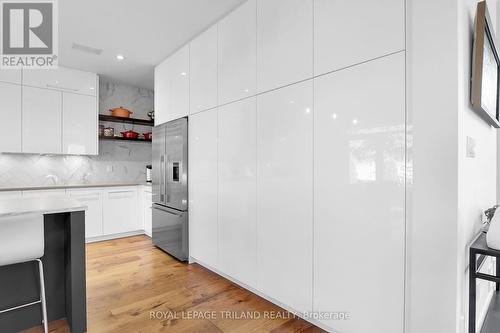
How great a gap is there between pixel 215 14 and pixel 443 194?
257 centimetres

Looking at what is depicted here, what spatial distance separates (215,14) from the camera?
2652mm

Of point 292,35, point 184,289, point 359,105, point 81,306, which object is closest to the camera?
point 359,105

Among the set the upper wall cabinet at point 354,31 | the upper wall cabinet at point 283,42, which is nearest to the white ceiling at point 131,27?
the upper wall cabinet at point 283,42

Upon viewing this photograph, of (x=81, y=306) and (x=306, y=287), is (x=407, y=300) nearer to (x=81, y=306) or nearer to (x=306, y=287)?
(x=306, y=287)

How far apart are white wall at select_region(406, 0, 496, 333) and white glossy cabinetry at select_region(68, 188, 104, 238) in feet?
13.7

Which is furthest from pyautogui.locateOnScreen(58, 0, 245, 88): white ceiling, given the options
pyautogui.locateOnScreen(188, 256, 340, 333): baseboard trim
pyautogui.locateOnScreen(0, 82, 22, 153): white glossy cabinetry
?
pyautogui.locateOnScreen(188, 256, 340, 333): baseboard trim

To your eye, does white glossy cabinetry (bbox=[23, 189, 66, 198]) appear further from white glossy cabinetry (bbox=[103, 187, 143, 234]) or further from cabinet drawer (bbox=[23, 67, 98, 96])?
cabinet drawer (bbox=[23, 67, 98, 96])

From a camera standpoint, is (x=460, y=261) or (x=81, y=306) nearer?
(x=460, y=261)

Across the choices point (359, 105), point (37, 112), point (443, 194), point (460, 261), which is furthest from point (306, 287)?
point (37, 112)

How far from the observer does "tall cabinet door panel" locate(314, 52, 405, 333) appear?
57.6 inches

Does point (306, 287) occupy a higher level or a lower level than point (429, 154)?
lower

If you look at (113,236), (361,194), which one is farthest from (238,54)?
(113,236)

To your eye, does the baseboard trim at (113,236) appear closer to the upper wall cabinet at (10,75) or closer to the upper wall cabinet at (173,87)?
the upper wall cabinet at (173,87)

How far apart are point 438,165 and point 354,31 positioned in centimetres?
96
